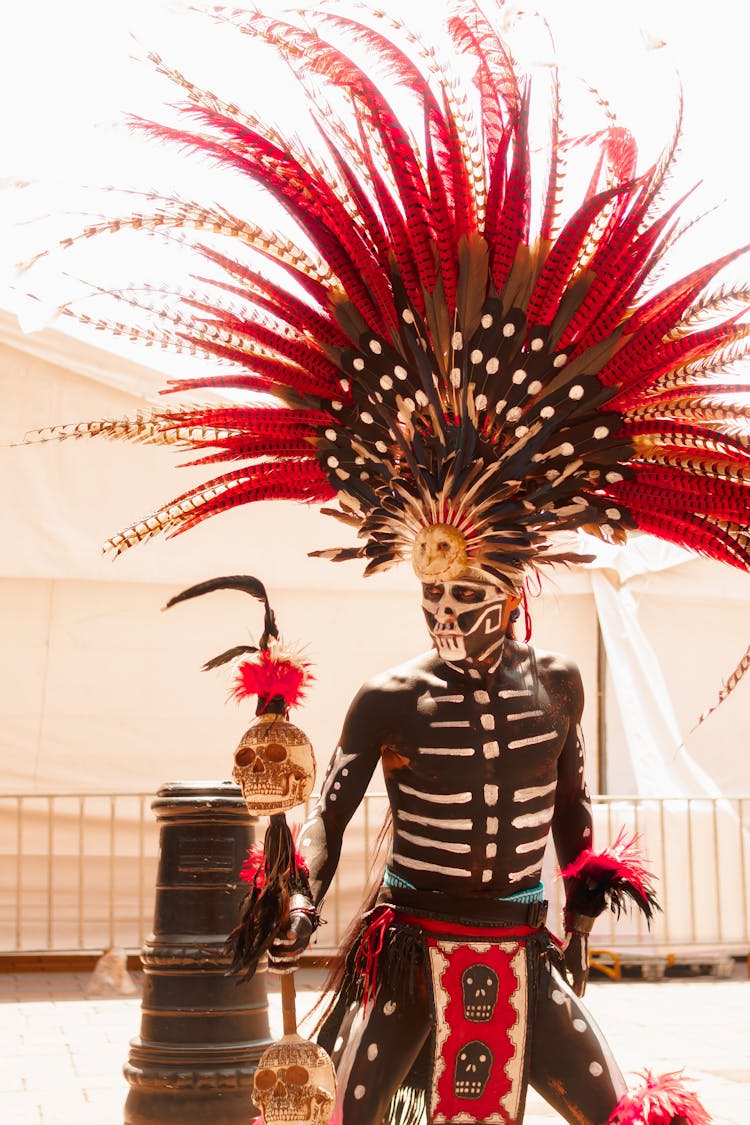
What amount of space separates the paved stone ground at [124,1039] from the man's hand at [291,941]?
3338 mm

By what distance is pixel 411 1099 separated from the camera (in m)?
3.51

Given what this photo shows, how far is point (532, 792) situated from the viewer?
3600 millimetres

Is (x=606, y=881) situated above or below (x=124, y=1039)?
above

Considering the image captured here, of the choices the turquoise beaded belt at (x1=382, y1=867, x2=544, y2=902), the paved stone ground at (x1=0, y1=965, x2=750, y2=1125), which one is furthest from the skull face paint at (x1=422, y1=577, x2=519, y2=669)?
the paved stone ground at (x1=0, y1=965, x2=750, y2=1125)

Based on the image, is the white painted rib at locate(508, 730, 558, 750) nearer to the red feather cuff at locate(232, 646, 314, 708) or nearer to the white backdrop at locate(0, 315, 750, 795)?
the red feather cuff at locate(232, 646, 314, 708)

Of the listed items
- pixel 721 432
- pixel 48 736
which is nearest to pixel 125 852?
pixel 48 736

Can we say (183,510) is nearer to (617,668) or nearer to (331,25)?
(331,25)

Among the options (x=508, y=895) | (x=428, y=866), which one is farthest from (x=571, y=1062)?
(x=428, y=866)

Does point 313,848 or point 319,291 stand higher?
point 319,291

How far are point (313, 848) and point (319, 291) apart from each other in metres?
1.35

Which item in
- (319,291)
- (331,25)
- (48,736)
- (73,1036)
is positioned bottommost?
(73,1036)

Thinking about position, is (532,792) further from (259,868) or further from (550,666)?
(259,868)

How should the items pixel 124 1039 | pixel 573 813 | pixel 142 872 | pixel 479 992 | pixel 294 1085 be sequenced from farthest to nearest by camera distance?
pixel 142 872 → pixel 124 1039 → pixel 573 813 → pixel 479 992 → pixel 294 1085

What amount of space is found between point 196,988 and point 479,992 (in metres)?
2.41
